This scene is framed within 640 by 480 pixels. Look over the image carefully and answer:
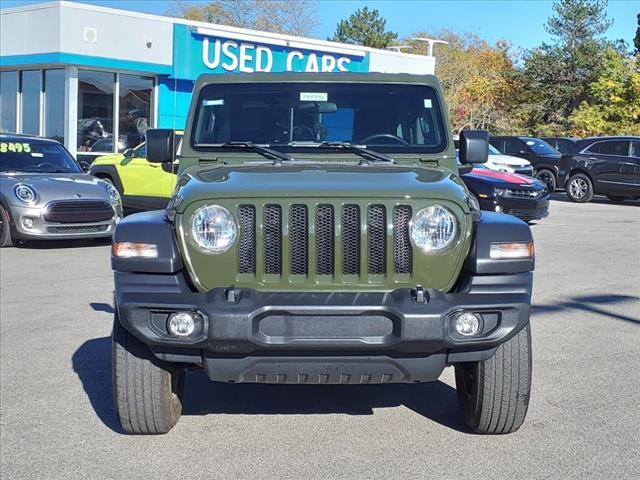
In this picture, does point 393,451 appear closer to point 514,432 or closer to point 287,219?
point 514,432

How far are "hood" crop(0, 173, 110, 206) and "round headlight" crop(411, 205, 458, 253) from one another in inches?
348

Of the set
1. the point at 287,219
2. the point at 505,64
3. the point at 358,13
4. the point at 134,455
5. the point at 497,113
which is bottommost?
the point at 134,455

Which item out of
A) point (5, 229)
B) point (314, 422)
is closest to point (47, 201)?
point (5, 229)

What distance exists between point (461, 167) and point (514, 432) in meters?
2.01

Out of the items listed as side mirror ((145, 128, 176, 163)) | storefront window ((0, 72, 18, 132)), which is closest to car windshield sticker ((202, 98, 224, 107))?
side mirror ((145, 128, 176, 163))

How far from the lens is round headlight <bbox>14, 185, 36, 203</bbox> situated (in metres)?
11.8

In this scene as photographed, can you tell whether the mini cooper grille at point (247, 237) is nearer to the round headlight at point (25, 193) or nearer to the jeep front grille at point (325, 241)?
the jeep front grille at point (325, 241)

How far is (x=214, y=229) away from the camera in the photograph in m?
4.05

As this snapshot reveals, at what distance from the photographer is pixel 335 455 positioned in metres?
4.31

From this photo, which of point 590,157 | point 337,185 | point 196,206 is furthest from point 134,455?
point 590,157

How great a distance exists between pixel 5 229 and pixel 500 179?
8194 millimetres

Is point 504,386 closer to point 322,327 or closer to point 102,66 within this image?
point 322,327

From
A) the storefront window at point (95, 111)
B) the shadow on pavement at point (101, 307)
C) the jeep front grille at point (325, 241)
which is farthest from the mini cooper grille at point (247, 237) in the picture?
the storefront window at point (95, 111)

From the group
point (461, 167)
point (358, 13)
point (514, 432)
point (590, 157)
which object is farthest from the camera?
point (358, 13)
